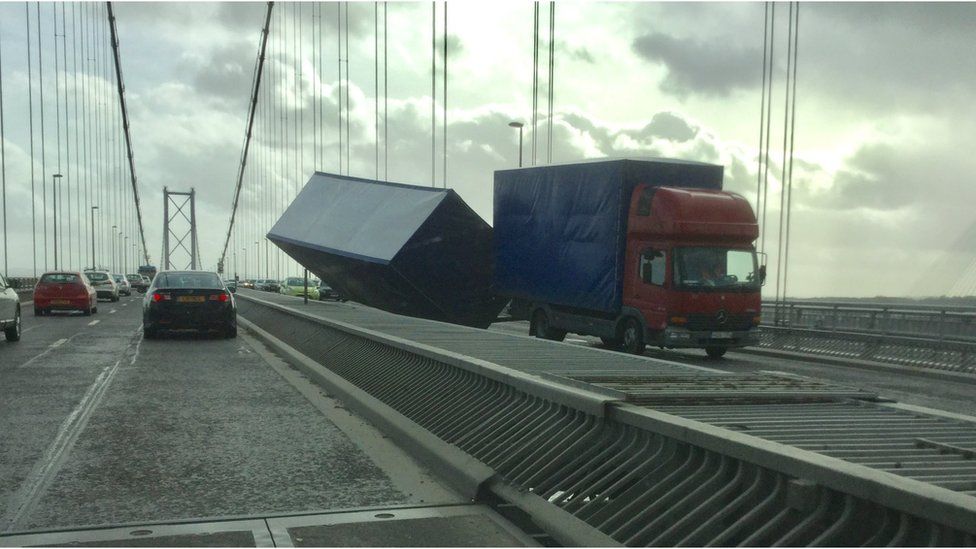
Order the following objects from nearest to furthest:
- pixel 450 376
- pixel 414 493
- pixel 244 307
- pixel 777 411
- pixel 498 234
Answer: pixel 777 411 < pixel 414 493 < pixel 450 376 < pixel 498 234 < pixel 244 307

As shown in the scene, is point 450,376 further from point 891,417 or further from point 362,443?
point 891,417

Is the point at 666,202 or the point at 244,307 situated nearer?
the point at 666,202

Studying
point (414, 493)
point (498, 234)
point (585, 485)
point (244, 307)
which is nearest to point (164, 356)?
point (498, 234)

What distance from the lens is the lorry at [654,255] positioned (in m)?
17.1

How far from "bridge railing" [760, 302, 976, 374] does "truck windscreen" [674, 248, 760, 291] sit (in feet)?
8.32

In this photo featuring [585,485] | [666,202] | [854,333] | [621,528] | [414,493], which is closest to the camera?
[621,528]

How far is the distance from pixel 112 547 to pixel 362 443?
120 inches

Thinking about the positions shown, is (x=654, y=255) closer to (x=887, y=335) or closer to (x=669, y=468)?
(x=887, y=335)

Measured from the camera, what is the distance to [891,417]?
17.1ft

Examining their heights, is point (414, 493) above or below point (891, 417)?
below

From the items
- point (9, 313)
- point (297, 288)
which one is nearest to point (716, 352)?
point (9, 313)

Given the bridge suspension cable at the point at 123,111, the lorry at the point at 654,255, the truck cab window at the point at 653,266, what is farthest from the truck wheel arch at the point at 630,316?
the bridge suspension cable at the point at 123,111

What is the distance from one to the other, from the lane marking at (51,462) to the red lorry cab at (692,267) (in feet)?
31.4

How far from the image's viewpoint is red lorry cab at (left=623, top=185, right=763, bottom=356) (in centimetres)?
1702
